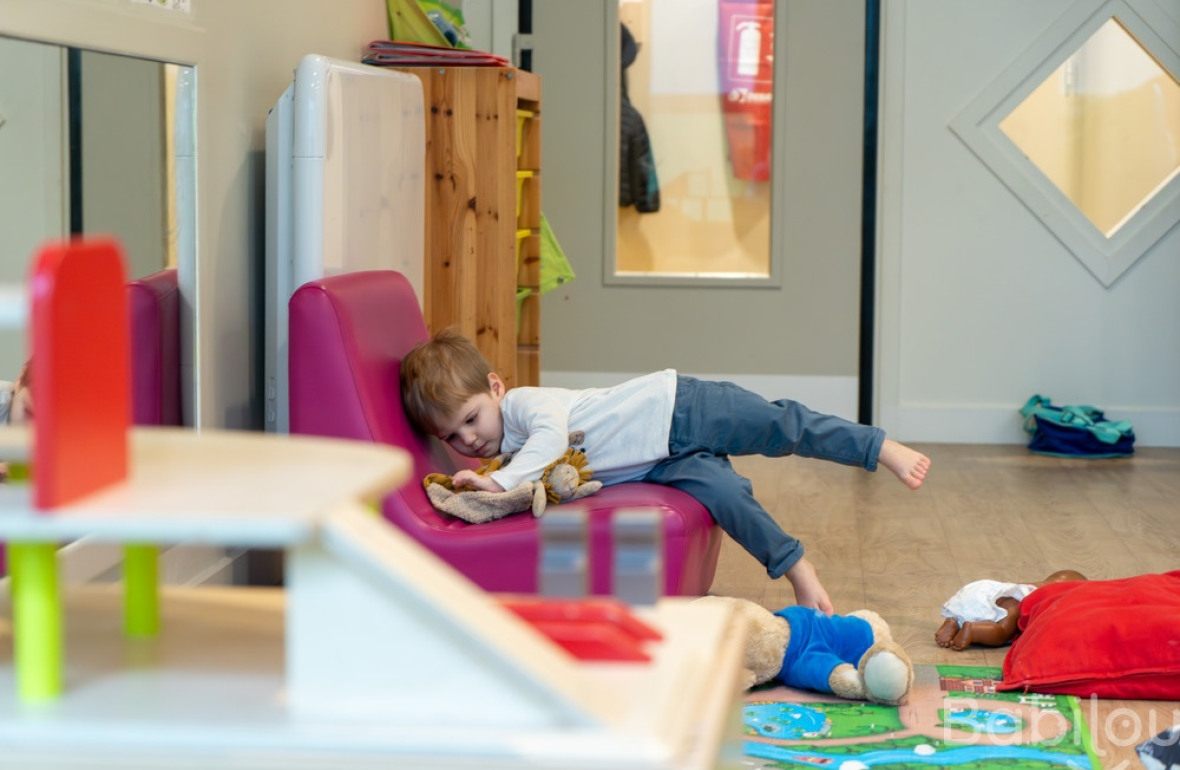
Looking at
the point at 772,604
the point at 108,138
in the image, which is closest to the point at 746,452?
the point at 772,604

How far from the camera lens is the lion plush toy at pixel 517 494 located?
2.65 meters

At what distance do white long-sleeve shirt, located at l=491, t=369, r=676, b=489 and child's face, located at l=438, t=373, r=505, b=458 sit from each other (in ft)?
0.07

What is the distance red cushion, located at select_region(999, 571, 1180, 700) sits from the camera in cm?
246

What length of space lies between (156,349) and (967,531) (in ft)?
7.24

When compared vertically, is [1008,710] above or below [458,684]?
below

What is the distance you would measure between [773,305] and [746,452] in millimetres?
2500

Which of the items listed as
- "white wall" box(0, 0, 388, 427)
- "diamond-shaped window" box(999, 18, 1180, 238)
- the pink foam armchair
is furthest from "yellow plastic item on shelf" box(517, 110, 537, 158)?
"diamond-shaped window" box(999, 18, 1180, 238)

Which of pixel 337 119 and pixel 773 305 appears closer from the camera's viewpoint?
pixel 337 119

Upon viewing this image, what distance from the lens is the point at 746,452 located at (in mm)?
3061

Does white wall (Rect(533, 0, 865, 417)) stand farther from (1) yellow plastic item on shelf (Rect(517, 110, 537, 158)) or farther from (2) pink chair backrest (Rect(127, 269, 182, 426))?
(2) pink chair backrest (Rect(127, 269, 182, 426))

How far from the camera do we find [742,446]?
3.01 metres

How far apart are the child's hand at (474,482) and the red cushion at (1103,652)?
0.96 m

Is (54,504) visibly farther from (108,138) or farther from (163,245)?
(163,245)

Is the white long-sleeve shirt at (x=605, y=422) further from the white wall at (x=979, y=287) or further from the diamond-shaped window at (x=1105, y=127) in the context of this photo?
the diamond-shaped window at (x=1105, y=127)
